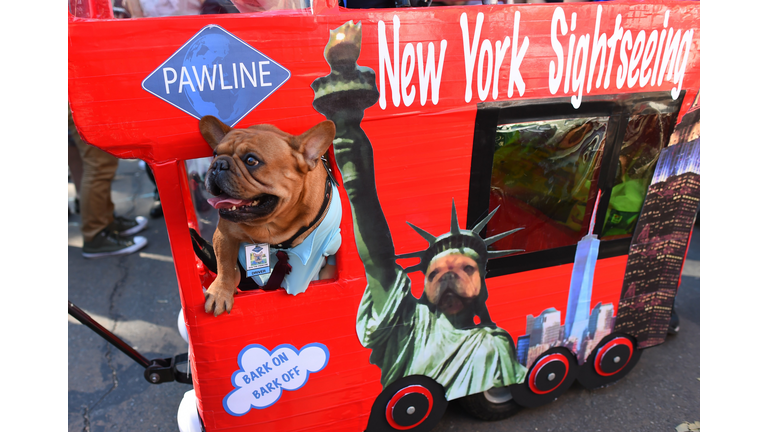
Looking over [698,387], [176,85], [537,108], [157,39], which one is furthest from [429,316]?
[698,387]

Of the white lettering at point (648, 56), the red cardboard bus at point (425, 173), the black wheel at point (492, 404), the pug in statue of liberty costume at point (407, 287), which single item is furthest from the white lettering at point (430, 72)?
the black wheel at point (492, 404)

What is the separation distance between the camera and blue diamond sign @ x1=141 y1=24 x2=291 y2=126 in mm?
1376

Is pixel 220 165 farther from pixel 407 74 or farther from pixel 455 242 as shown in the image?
pixel 455 242

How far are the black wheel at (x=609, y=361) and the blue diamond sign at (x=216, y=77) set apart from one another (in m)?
2.02

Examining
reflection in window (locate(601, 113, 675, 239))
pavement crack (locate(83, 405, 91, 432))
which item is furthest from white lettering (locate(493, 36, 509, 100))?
pavement crack (locate(83, 405, 91, 432))

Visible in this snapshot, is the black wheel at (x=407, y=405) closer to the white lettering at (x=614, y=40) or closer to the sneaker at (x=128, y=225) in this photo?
the white lettering at (x=614, y=40)

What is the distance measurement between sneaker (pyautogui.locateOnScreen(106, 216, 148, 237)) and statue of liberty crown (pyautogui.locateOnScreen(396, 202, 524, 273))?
12.4ft

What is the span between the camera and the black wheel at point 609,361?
2383 mm

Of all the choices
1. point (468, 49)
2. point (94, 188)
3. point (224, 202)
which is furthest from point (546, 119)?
point (94, 188)

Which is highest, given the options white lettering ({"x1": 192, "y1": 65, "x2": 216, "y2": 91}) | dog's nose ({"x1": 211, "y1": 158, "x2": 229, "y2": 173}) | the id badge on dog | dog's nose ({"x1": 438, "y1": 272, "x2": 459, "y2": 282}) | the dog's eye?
white lettering ({"x1": 192, "y1": 65, "x2": 216, "y2": 91})

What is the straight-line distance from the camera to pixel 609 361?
243 centimetres

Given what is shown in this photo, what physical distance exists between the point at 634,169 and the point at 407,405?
4.75 ft

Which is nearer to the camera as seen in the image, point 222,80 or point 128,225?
point 222,80

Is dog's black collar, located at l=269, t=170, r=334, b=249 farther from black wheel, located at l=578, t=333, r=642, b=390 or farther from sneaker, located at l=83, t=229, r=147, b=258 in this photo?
sneaker, located at l=83, t=229, r=147, b=258
